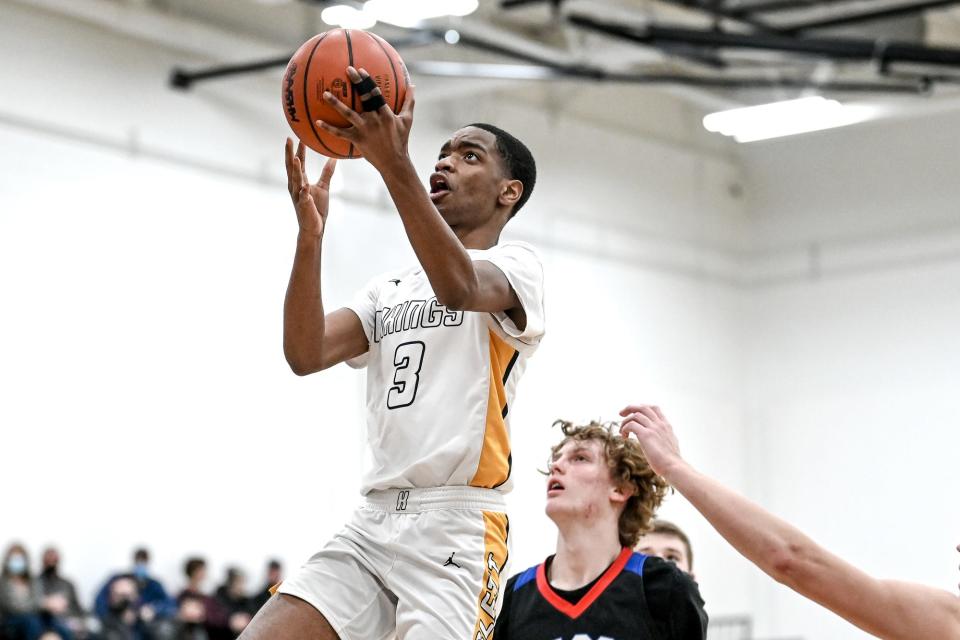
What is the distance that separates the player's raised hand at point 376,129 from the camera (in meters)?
3.72

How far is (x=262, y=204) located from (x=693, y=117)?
810cm

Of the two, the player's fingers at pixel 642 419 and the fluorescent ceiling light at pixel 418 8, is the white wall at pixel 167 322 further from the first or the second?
the player's fingers at pixel 642 419

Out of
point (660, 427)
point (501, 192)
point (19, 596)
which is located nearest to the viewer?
point (660, 427)

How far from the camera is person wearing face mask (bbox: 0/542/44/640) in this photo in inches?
492

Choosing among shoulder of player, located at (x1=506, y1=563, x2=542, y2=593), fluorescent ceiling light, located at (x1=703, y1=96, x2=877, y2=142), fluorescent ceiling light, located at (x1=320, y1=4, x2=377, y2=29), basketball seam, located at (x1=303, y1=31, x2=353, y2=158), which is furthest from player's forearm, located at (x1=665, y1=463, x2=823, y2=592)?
fluorescent ceiling light, located at (x1=703, y1=96, x2=877, y2=142)

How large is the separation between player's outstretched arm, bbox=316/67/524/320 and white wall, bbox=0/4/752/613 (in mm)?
10318

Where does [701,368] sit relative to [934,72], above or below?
below

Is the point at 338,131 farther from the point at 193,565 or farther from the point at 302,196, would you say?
the point at 193,565

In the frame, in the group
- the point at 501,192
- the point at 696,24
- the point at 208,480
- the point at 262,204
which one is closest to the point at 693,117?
the point at 696,24

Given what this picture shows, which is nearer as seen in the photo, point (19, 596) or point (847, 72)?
point (19, 596)

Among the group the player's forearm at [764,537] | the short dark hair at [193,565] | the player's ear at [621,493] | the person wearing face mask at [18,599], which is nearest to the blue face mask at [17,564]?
the person wearing face mask at [18,599]

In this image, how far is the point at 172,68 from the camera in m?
15.0

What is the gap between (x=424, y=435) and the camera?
418 centimetres

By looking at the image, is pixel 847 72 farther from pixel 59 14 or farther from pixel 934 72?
pixel 59 14
